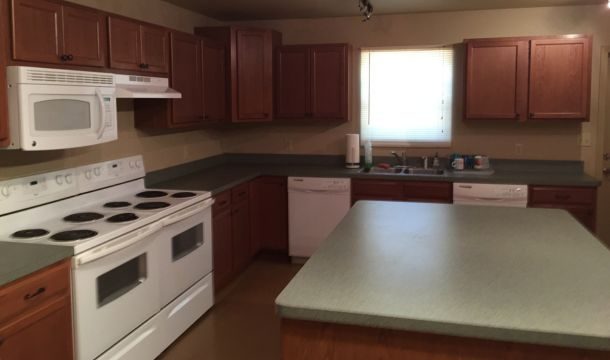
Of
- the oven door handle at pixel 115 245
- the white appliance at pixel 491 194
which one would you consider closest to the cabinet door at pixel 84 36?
the oven door handle at pixel 115 245

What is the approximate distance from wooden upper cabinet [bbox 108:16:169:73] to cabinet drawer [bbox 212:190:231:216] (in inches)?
40.4

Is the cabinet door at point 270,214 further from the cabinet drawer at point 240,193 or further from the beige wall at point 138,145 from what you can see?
the beige wall at point 138,145

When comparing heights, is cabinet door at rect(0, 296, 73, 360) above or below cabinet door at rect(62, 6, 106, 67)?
below

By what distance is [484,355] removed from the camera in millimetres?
1627

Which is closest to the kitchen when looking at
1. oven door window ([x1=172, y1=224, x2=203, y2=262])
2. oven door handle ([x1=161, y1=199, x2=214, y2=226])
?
oven door handle ([x1=161, y1=199, x2=214, y2=226])

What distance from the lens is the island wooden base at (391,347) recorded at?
1.59m

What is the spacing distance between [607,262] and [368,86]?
3591 mm

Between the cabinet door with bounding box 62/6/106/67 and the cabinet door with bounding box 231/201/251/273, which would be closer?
the cabinet door with bounding box 62/6/106/67

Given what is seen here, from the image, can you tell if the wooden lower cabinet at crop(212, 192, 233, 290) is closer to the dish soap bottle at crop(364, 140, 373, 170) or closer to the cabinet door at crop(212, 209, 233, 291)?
the cabinet door at crop(212, 209, 233, 291)

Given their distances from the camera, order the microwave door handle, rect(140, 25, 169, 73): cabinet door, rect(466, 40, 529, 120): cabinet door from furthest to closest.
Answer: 1. rect(466, 40, 529, 120): cabinet door
2. rect(140, 25, 169, 73): cabinet door
3. the microwave door handle

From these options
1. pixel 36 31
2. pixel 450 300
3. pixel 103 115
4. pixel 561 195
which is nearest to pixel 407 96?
pixel 561 195

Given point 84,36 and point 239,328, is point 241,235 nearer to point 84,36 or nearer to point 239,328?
point 239,328

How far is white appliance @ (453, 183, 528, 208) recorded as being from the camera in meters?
4.56

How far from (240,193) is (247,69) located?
3.89 ft
